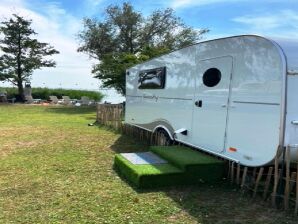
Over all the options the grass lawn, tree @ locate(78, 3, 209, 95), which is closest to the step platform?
the grass lawn

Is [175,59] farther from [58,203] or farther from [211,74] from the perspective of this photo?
[58,203]

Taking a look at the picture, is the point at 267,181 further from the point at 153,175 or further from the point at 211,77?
the point at 211,77

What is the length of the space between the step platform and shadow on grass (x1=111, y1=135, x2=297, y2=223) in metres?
0.09

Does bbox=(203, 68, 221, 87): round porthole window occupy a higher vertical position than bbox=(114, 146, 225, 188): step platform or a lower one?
higher

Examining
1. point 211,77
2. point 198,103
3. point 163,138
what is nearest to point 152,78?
point 163,138

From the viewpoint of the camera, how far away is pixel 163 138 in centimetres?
836

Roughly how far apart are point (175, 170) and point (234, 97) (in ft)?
4.81

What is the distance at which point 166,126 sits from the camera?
320 inches

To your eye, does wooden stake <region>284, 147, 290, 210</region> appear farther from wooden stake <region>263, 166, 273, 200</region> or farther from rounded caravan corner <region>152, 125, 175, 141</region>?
rounded caravan corner <region>152, 125, 175, 141</region>

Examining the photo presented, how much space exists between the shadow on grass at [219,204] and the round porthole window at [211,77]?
159 centimetres

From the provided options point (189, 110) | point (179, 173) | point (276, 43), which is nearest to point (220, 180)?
point (179, 173)

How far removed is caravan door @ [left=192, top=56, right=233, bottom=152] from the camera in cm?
582

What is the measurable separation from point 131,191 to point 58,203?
3.59ft

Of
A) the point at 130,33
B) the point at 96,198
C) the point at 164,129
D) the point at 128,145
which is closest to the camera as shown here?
the point at 96,198
